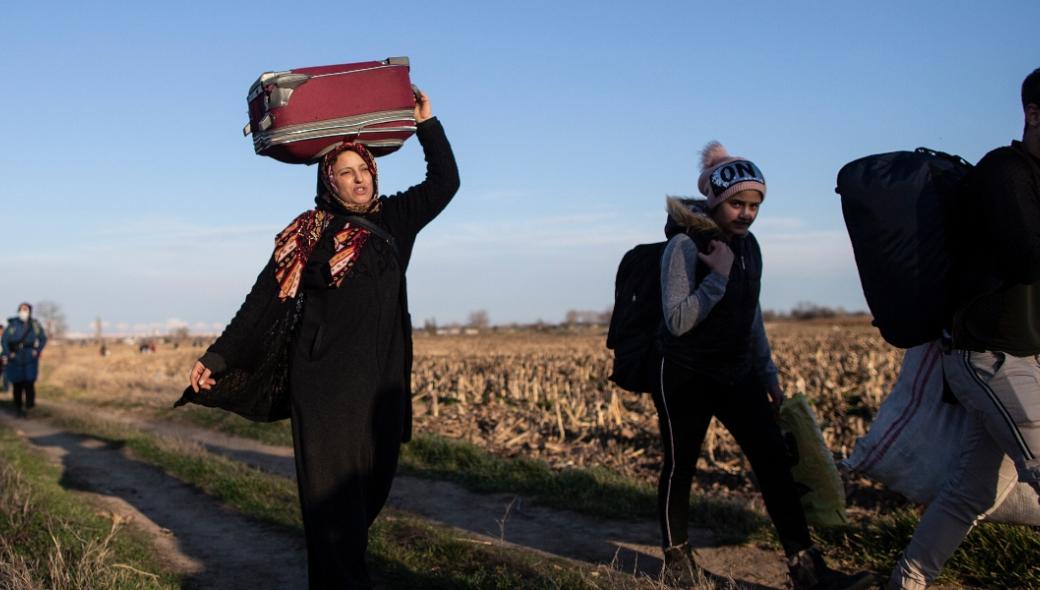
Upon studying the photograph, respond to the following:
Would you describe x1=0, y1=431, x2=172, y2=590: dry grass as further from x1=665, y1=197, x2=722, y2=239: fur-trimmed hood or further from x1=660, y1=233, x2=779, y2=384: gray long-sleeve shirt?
x1=665, y1=197, x2=722, y2=239: fur-trimmed hood

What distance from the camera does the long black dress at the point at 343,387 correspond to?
4125 millimetres

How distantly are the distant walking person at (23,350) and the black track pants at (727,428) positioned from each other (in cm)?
1592

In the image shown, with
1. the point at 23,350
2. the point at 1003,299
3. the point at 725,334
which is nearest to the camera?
the point at 1003,299

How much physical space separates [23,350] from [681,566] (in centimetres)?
1639

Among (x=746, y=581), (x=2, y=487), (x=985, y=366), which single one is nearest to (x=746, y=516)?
(x=746, y=581)

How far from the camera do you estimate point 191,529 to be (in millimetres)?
7176

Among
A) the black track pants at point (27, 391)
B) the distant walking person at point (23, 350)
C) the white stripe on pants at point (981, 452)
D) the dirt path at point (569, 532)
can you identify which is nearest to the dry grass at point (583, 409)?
the dirt path at point (569, 532)

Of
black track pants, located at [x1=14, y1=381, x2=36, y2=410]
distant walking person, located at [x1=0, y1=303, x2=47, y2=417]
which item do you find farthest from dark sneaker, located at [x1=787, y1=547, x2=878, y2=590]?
black track pants, located at [x1=14, y1=381, x2=36, y2=410]

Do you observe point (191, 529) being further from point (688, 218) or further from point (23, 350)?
point (23, 350)

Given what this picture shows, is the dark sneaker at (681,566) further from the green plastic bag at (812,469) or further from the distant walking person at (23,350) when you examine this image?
the distant walking person at (23,350)

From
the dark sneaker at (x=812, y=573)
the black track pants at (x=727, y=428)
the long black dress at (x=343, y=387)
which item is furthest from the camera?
the black track pants at (x=727, y=428)

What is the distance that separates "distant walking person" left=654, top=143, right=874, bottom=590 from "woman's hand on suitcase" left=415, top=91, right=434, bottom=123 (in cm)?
140

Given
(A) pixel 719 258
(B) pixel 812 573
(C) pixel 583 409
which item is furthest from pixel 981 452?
(C) pixel 583 409

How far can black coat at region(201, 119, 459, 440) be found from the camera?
13.6 feet
